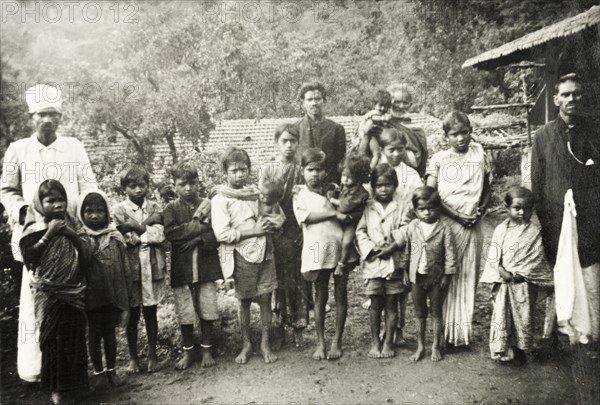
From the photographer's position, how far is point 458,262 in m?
3.13

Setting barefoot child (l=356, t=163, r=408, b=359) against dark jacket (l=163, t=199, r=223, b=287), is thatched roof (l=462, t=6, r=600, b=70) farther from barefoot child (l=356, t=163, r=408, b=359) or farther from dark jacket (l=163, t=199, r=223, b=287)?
dark jacket (l=163, t=199, r=223, b=287)

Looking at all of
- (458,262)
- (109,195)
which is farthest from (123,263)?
(458,262)

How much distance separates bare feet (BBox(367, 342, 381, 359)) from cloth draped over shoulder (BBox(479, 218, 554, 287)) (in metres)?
0.79

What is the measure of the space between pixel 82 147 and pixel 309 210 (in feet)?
4.92

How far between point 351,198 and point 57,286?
1756 mm

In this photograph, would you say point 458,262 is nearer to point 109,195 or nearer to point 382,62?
point 382,62

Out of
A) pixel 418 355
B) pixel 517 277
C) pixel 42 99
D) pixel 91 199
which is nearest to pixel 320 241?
pixel 418 355

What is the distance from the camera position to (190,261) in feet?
10.0

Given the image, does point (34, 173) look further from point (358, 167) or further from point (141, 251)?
point (358, 167)

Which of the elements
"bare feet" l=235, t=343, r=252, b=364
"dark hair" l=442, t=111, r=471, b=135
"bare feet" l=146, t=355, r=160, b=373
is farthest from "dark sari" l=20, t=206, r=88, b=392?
"dark hair" l=442, t=111, r=471, b=135

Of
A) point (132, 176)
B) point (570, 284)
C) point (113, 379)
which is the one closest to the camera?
point (570, 284)

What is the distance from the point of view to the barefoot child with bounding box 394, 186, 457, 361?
9.86ft

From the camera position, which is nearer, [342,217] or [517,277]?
[517,277]

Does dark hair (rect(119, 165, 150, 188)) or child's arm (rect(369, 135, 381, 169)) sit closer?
dark hair (rect(119, 165, 150, 188))
